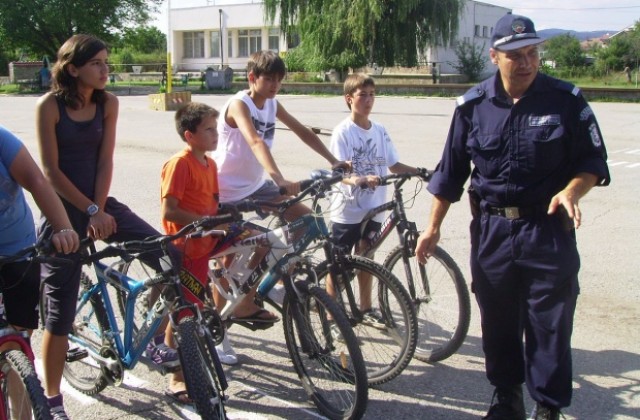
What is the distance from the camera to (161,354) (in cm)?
375

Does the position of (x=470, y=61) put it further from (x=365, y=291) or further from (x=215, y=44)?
(x=365, y=291)

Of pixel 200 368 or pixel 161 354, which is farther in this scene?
pixel 161 354

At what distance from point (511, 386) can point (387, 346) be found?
1.10 m

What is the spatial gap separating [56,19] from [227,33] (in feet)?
67.2

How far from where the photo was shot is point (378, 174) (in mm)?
4934

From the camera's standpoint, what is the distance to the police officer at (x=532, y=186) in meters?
3.11

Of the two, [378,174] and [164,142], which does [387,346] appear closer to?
[378,174]

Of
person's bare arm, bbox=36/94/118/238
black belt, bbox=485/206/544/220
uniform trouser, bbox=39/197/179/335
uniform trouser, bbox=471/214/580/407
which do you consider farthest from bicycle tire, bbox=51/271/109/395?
black belt, bbox=485/206/544/220

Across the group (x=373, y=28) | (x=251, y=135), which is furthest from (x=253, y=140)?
(x=373, y=28)

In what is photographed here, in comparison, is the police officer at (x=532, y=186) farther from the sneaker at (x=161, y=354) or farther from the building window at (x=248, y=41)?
the building window at (x=248, y=41)

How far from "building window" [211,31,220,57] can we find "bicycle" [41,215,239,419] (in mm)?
66982

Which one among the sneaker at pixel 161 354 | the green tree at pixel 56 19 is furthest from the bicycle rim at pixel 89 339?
the green tree at pixel 56 19

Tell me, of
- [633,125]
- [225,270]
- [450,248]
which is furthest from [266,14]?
[225,270]

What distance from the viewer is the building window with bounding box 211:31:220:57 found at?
68562 mm
